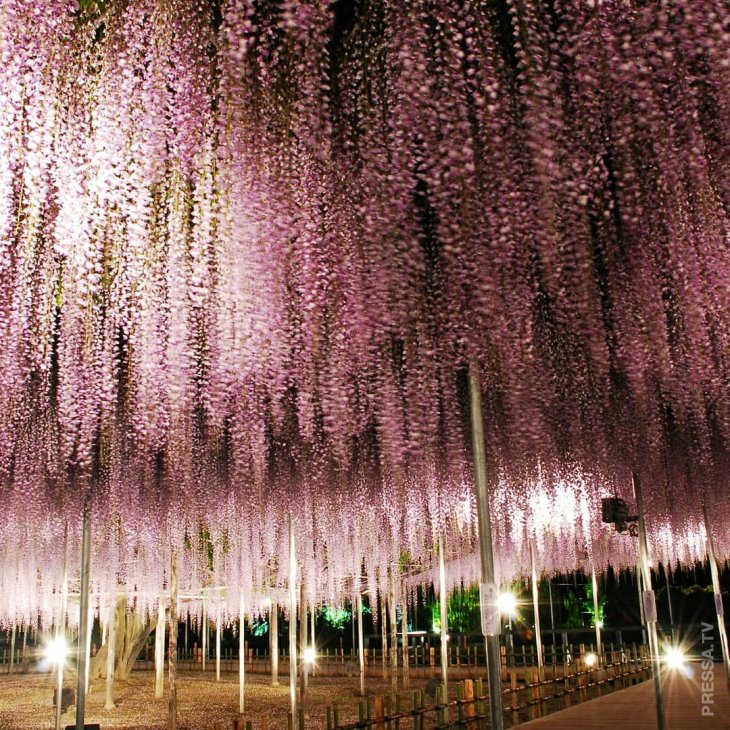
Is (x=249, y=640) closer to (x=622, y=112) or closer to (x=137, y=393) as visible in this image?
(x=137, y=393)

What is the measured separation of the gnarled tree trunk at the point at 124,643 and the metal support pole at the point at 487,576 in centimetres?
1853

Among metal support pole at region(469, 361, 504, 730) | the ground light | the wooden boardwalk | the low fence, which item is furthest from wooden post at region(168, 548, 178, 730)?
the ground light

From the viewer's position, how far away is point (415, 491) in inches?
565

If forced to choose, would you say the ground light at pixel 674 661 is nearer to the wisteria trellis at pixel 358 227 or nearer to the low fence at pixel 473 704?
the low fence at pixel 473 704

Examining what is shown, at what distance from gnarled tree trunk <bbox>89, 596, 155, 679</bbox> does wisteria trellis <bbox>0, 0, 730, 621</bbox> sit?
1156cm

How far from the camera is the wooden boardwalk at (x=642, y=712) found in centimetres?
1099

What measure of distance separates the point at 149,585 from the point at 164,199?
1450cm

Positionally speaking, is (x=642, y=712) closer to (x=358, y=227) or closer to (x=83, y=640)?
(x=83, y=640)

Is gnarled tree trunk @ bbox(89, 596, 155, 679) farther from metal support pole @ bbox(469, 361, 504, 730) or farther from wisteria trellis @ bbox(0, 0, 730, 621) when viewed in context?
metal support pole @ bbox(469, 361, 504, 730)

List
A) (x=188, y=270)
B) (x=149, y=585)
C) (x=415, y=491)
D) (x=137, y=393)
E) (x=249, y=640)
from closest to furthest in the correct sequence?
(x=188, y=270)
(x=137, y=393)
(x=415, y=491)
(x=149, y=585)
(x=249, y=640)

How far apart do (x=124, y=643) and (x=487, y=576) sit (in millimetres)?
19877

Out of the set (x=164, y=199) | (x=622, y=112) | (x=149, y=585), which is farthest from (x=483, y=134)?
(x=149, y=585)

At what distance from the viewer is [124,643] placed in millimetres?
22203

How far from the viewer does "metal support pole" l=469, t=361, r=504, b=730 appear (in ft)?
15.5
